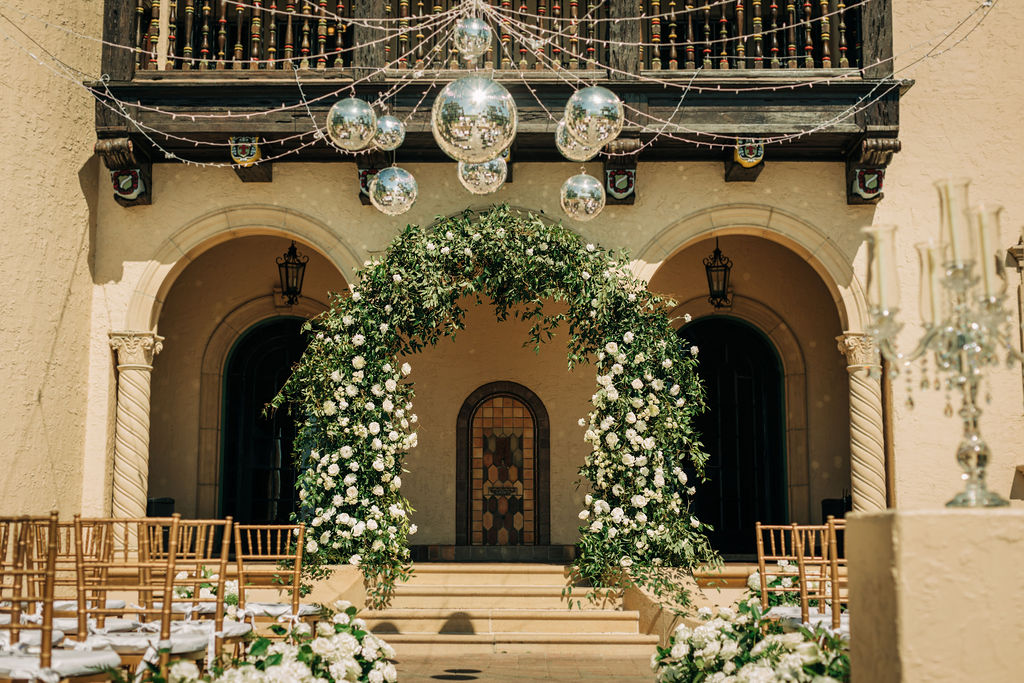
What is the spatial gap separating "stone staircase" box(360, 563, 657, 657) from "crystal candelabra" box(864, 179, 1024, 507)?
5.13m

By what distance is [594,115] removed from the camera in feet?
19.7

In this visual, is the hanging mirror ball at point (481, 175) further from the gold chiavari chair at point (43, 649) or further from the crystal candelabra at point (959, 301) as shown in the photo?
the crystal candelabra at point (959, 301)

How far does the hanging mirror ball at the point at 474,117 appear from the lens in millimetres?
5348

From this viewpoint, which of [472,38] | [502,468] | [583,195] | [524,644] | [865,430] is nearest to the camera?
[472,38]

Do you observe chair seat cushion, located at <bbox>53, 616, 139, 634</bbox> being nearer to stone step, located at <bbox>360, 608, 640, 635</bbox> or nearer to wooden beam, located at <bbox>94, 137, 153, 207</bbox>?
stone step, located at <bbox>360, 608, 640, 635</bbox>

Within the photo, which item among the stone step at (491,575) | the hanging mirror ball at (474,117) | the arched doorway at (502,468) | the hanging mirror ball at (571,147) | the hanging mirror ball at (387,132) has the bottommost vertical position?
the stone step at (491,575)

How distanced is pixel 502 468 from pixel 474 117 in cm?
674

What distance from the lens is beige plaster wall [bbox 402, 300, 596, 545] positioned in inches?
444

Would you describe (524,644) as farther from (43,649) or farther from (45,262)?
(45,262)

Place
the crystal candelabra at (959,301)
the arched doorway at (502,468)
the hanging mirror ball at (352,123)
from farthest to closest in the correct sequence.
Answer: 1. the arched doorway at (502,468)
2. the hanging mirror ball at (352,123)
3. the crystal candelabra at (959,301)

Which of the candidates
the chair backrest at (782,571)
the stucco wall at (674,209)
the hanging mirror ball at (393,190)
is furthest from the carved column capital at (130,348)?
the chair backrest at (782,571)

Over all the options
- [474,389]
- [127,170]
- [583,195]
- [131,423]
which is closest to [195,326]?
[131,423]

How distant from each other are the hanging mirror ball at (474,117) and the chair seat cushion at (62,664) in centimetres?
294

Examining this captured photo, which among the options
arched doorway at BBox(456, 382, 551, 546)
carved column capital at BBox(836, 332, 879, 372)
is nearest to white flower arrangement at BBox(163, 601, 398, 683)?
arched doorway at BBox(456, 382, 551, 546)
